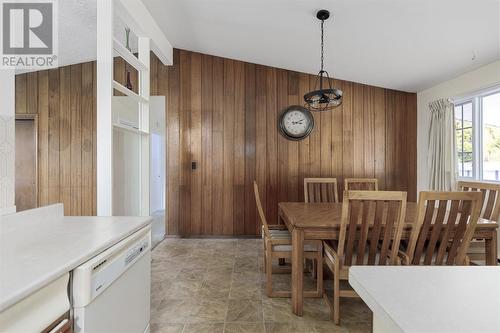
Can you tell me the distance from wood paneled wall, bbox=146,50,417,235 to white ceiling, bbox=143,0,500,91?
0.30 meters

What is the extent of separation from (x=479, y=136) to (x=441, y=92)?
0.80 m

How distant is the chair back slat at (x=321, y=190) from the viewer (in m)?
3.24

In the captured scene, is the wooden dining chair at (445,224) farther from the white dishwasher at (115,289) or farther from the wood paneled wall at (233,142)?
the wood paneled wall at (233,142)

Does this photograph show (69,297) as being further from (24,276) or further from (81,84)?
(81,84)

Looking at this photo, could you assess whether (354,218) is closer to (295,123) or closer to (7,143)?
(7,143)

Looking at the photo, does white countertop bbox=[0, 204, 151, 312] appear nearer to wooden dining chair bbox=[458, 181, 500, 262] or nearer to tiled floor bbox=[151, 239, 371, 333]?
tiled floor bbox=[151, 239, 371, 333]

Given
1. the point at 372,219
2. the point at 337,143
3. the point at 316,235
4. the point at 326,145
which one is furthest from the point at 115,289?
the point at 337,143

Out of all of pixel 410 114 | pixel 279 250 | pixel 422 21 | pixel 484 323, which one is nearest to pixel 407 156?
pixel 410 114

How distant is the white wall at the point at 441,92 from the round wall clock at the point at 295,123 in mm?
1725

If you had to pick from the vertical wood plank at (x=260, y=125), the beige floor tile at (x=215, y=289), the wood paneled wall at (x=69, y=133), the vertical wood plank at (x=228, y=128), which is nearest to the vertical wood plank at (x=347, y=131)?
the vertical wood plank at (x=260, y=125)

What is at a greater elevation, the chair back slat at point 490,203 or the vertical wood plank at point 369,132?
the vertical wood plank at point 369,132

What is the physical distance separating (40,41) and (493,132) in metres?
4.59

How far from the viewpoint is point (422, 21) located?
2467 millimetres

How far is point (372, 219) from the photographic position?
182cm
